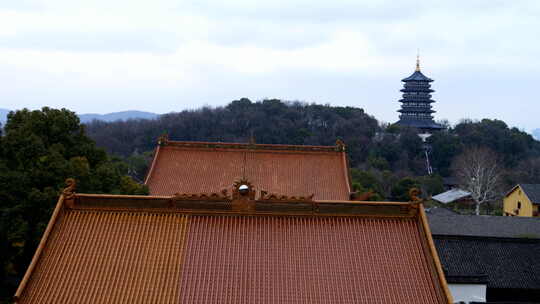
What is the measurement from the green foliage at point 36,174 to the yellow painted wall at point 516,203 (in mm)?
27717

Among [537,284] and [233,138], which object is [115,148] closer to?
[233,138]

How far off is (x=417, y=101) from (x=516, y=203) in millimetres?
32227

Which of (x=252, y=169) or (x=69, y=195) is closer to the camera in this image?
(x=69, y=195)

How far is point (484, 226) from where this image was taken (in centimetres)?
2578

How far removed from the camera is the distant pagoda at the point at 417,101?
215 feet

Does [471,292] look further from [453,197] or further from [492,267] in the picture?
[453,197]

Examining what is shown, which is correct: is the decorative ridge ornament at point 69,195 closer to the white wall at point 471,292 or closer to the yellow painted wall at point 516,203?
the white wall at point 471,292

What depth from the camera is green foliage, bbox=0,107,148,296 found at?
15328 mm

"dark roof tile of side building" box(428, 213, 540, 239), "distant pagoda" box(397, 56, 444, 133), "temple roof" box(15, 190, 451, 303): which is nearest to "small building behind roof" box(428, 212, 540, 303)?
"dark roof tile of side building" box(428, 213, 540, 239)

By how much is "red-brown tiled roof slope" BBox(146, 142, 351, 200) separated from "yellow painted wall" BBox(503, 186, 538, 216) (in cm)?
2008

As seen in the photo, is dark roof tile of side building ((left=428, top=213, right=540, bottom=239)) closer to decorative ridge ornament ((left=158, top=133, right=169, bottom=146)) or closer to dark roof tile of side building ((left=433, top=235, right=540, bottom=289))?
dark roof tile of side building ((left=433, top=235, right=540, bottom=289))

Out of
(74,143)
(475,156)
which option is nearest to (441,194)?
(475,156)

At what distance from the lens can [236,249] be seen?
8.88m

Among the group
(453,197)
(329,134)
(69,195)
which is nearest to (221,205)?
(69,195)
